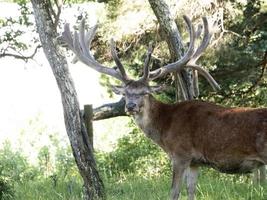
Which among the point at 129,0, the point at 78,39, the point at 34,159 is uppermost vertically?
the point at 129,0

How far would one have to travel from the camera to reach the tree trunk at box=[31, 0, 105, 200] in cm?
784

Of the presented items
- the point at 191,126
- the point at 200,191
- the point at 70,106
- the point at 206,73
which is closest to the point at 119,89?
the point at 70,106

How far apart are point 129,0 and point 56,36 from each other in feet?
18.1

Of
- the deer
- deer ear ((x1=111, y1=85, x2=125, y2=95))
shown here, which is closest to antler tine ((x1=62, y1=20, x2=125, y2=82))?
the deer

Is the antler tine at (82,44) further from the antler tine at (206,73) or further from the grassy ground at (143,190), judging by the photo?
the grassy ground at (143,190)

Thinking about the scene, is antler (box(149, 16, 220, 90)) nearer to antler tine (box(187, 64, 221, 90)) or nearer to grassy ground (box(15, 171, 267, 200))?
antler tine (box(187, 64, 221, 90))

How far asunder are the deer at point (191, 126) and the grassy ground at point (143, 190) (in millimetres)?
555

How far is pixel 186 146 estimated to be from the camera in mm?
7066

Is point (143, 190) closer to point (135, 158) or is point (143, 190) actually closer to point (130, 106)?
point (130, 106)

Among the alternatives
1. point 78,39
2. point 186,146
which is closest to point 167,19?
point 78,39

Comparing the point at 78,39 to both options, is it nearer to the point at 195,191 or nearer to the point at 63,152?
the point at 195,191

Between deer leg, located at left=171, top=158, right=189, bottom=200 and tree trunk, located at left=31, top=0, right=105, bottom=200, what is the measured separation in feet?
3.64

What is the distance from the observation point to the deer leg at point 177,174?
23.3 feet

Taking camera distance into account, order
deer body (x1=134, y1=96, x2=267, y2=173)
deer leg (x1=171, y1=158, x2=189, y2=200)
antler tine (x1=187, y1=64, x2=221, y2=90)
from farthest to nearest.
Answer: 1. antler tine (x1=187, y1=64, x2=221, y2=90)
2. deer leg (x1=171, y1=158, x2=189, y2=200)
3. deer body (x1=134, y1=96, x2=267, y2=173)
